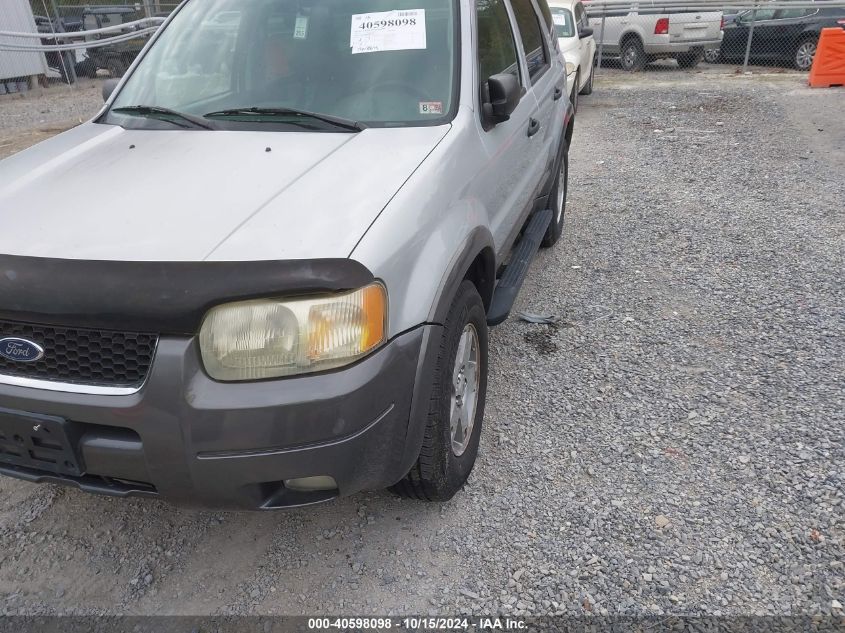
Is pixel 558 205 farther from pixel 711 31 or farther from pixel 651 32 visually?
pixel 711 31

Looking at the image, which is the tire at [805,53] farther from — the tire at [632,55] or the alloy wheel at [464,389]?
the alloy wheel at [464,389]

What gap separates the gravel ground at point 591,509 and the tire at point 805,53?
413 inches

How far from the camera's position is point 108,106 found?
320 centimetres

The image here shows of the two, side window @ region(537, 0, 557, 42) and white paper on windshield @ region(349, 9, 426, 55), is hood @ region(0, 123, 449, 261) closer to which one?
white paper on windshield @ region(349, 9, 426, 55)

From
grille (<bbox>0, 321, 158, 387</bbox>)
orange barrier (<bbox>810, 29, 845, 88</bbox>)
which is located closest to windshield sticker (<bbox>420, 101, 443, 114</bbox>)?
grille (<bbox>0, 321, 158, 387</bbox>)

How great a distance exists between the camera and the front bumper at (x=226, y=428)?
1.80m

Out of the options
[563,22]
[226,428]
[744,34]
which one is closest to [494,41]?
[226,428]

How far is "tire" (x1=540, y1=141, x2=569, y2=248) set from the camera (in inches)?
198

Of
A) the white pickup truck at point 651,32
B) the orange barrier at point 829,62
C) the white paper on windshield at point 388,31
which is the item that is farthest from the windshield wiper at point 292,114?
the white pickup truck at point 651,32

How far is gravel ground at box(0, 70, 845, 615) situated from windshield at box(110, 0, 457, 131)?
5.15ft

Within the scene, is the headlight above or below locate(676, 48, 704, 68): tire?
above

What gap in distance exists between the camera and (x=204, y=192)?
220cm

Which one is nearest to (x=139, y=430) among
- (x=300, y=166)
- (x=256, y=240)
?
(x=256, y=240)

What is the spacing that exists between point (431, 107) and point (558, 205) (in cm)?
266
